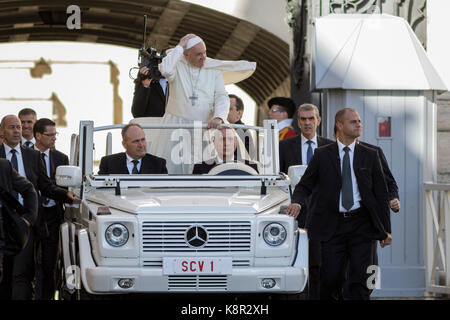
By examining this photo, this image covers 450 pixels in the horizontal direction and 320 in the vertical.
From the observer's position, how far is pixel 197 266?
909 centimetres

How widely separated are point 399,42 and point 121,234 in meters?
6.36

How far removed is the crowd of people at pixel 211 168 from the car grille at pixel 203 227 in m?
0.55

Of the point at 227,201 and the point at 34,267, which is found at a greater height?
the point at 227,201

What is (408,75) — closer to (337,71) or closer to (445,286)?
(337,71)

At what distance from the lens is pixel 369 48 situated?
14.3 m

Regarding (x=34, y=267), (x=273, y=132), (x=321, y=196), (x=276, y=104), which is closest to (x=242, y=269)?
(x=321, y=196)

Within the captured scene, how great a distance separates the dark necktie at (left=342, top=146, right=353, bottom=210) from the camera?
10.1 m

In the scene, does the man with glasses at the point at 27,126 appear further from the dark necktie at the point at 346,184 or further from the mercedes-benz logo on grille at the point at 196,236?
the mercedes-benz logo on grille at the point at 196,236

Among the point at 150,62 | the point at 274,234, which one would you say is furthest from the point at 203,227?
the point at 150,62

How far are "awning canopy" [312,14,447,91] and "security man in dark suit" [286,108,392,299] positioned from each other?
12.1 feet

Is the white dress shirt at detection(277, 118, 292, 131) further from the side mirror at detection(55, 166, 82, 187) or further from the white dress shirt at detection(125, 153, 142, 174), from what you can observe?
the side mirror at detection(55, 166, 82, 187)

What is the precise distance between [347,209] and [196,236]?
1.63 metres

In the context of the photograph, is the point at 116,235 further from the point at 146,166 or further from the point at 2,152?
the point at 2,152

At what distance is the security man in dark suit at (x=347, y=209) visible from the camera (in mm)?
10164
